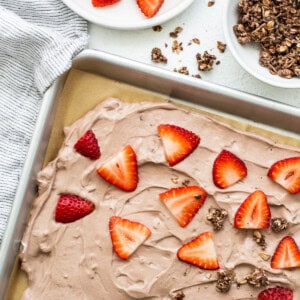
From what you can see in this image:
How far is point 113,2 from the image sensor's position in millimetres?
2533

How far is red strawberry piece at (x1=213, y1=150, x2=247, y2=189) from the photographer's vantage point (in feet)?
7.73

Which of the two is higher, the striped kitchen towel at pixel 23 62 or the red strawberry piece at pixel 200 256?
the striped kitchen towel at pixel 23 62

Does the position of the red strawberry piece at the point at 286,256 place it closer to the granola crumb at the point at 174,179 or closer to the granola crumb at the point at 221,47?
the granola crumb at the point at 174,179

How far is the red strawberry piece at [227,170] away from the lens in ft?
7.73

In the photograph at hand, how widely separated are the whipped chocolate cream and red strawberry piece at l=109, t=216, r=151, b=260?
0.02 meters

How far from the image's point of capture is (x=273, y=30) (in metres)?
2.45

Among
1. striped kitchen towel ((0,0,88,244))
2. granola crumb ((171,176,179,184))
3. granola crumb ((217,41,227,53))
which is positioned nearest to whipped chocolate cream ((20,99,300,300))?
granola crumb ((171,176,179,184))

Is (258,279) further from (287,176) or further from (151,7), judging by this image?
(151,7)

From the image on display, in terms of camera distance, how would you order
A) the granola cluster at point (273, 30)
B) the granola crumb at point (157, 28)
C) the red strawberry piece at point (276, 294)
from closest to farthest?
the red strawberry piece at point (276, 294) < the granola cluster at point (273, 30) < the granola crumb at point (157, 28)

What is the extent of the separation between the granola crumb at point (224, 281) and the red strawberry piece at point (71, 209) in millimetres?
445

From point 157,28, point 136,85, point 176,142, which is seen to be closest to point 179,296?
point 176,142

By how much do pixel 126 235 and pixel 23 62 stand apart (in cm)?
A: 68

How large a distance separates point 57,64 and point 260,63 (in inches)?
25.4

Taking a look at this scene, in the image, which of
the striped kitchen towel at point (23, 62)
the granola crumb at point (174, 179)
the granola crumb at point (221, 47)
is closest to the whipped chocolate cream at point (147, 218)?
the granola crumb at point (174, 179)
